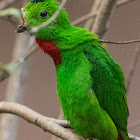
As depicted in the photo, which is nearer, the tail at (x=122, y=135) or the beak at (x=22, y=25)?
the beak at (x=22, y=25)

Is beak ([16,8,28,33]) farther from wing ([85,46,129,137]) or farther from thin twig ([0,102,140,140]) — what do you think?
thin twig ([0,102,140,140])

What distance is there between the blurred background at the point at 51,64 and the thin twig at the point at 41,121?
1.83 metres

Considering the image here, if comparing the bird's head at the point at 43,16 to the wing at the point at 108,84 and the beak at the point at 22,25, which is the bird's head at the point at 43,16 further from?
the wing at the point at 108,84

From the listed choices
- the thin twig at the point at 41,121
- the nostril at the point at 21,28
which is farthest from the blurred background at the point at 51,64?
the nostril at the point at 21,28

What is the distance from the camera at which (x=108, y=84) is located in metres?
2.48

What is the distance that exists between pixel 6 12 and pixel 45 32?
0.71 meters

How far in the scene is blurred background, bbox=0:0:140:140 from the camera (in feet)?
14.8

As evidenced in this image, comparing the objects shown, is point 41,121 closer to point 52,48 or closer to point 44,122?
point 44,122

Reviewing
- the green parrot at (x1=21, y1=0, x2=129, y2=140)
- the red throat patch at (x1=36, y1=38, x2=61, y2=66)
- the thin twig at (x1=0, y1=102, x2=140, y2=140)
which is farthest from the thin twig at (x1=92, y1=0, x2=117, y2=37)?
the thin twig at (x1=0, y1=102, x2=140, y2=140)

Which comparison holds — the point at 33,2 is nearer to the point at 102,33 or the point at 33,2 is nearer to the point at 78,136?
the point at 102,33

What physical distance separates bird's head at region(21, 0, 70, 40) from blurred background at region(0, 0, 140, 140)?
6.29 feet

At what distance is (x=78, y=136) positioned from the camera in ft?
7.89

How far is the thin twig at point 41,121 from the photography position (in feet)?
7.59

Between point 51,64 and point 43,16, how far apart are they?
2.55m
